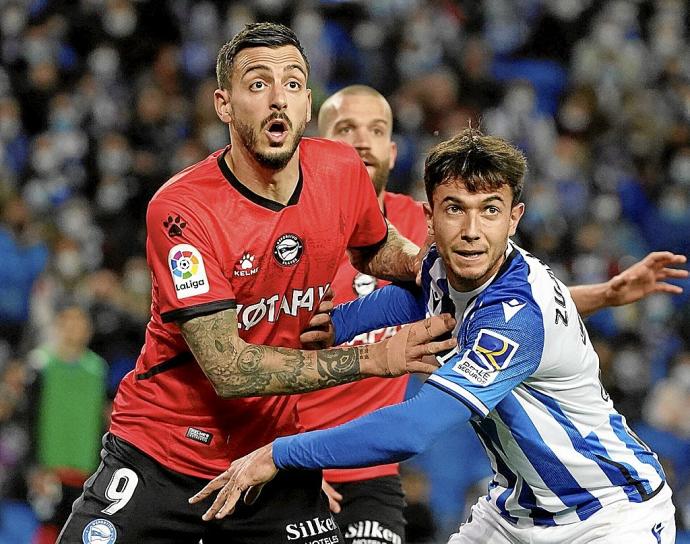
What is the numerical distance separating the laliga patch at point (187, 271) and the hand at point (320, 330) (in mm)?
610

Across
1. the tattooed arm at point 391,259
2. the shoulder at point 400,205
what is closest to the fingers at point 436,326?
the tattooed arm at point 391,259

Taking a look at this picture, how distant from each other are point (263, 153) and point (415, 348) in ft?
3.14

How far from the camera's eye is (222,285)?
14.2 ft

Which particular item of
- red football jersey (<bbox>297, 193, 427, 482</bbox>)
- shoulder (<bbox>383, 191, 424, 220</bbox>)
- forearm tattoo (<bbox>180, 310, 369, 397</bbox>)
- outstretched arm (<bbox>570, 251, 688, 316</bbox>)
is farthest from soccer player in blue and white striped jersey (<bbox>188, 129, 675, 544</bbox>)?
shoulder (<bbox>383, 191, 424, 220</bbox>)

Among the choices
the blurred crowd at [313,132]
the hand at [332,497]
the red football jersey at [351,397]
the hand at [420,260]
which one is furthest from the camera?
the blurred crowd at [313,132]

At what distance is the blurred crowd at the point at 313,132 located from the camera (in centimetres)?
1028

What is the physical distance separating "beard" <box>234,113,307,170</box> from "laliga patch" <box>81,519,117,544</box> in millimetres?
1502

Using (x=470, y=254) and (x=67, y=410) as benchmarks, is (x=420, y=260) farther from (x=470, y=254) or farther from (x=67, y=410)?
(x=67, y=410)

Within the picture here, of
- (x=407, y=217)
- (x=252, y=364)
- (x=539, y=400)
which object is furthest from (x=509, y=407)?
(x=407, y=217)

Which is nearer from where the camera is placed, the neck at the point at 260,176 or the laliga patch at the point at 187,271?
the laliga patch at the point at 187,271

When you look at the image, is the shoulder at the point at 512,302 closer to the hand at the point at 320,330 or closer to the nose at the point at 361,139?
the hand at the point at 320,330

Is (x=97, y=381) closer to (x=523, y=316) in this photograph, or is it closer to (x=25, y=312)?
(x=25, y=312)

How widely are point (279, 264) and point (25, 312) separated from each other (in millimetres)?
7143

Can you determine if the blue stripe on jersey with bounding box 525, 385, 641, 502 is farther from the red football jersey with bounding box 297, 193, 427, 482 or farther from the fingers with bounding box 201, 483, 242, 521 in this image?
the red football jersey with bounding box 297, 193, 427, 482
